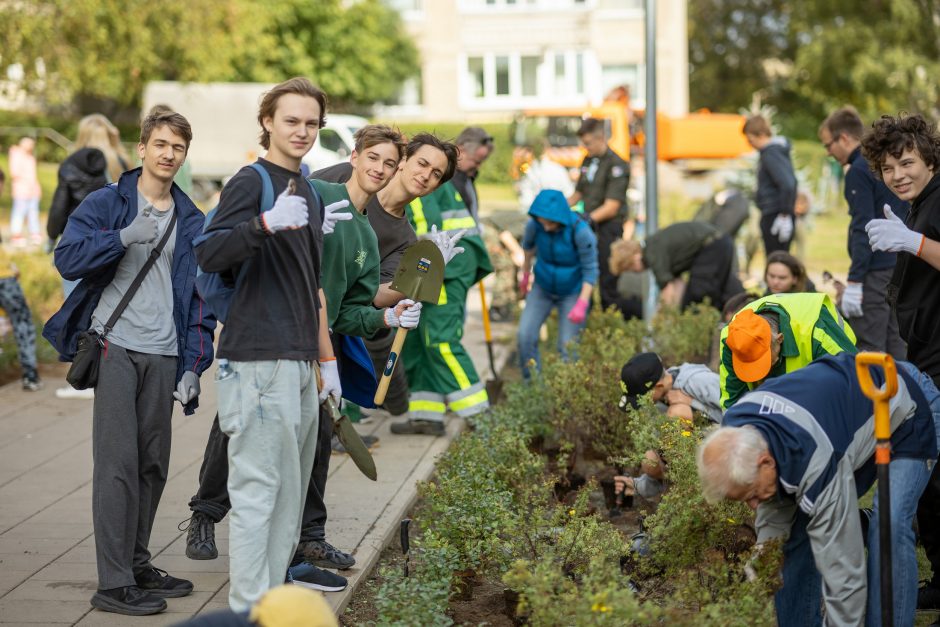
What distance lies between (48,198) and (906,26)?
24.2 metres

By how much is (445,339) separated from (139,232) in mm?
3483

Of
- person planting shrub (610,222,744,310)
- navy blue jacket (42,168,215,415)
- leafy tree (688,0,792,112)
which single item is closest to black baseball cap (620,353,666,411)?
navy blue jacket (42,168,215,415)

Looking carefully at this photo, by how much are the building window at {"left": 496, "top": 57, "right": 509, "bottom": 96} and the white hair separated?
39.0 metres

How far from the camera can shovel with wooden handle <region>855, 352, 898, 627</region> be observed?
386 cm

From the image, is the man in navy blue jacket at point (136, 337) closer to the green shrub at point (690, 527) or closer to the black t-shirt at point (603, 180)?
the green shrub at point (690, 527)

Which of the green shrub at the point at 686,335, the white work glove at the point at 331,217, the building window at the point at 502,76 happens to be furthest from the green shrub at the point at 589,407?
the building window at the point at 502,76

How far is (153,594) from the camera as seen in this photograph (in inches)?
188

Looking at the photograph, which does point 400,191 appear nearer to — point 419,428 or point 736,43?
point 419,428

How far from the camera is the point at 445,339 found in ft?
25.8

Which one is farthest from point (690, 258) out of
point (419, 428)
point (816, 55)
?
point (816, 55)

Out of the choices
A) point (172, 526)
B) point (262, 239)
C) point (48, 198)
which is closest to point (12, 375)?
point (172, 526)

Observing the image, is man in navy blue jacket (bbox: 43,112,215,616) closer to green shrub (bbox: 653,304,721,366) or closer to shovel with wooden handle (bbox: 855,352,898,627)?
shovel with wooden handle (bbox: 855,352,898,627)

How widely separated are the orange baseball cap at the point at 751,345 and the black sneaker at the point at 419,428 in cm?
334

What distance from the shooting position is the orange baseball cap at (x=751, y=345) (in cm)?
486
